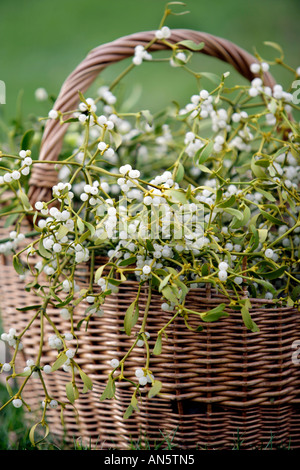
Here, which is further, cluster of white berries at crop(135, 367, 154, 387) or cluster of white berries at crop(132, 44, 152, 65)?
cluster of white berries at crop(132, 44, 152, 65)

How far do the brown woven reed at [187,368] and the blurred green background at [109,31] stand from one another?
2.02 meters

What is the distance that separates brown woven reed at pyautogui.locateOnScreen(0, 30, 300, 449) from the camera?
2.29 ft

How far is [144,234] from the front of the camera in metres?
0.64

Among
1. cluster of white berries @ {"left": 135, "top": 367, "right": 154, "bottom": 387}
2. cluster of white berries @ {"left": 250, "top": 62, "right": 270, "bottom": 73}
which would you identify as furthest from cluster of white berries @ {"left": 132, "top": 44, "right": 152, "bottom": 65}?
cluster of white berries @ {"left": 135, "top": 367, "right": 154, "bottom": 387}

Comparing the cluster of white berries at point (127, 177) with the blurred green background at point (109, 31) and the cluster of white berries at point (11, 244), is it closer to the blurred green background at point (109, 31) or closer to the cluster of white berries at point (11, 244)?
the cluster of white berries at point (11, 244)

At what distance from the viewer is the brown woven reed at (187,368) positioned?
27.4 inches

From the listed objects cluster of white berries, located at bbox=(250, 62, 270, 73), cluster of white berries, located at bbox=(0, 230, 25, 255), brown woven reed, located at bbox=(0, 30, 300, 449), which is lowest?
brown woven reed, located at bbox=(0, 30, 300, 449)

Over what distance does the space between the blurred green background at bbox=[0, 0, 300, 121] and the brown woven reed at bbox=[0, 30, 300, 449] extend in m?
2.02

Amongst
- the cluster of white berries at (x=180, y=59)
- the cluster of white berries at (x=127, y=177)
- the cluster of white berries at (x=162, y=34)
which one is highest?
the cluster of white berries at (x=162, y=34)

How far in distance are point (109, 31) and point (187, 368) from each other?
3226mm

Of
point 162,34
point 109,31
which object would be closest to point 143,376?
point 162,34

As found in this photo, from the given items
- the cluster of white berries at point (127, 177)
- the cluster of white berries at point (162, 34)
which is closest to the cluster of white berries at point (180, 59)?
the cluster of white berries at point (162, 34)

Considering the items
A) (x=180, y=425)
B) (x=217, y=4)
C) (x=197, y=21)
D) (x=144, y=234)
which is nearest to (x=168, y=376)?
(x=180, y=425)

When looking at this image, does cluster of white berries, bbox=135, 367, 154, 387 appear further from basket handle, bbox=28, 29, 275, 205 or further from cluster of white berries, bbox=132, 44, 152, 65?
cluster of white berries, bbox=132, 44, 152, 65
